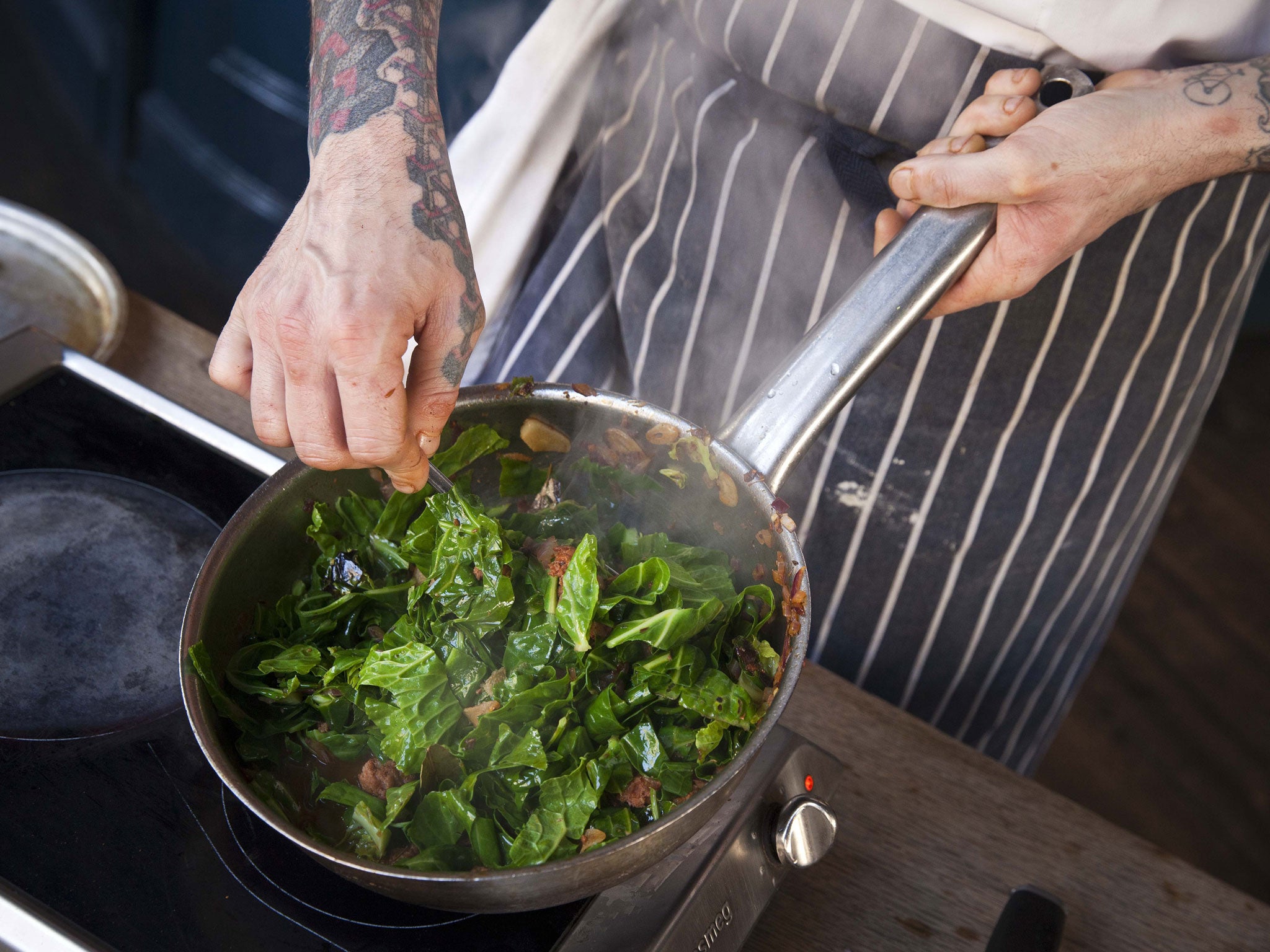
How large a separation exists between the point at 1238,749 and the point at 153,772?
10.0 feet

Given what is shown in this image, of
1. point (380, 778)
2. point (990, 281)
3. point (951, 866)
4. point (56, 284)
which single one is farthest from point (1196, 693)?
point (56, 284)

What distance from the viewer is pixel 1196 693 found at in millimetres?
2973

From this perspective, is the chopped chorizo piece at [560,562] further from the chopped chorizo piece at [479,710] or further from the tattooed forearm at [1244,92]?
the tattooed forearm at [1244,92]

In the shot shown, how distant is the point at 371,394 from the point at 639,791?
0.47 m

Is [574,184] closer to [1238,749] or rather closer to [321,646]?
[321,646]

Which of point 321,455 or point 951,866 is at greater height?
point 321,455

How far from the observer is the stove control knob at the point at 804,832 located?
94 cm

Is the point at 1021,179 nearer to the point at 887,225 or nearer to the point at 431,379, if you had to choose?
the point at 887,225

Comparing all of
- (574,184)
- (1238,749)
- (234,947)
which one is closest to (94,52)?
(574,184)

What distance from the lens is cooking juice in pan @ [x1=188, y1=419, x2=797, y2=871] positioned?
0.91 m

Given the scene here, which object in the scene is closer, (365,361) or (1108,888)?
(365,361)

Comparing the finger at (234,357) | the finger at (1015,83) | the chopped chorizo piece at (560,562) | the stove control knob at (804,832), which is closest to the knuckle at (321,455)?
the finger at (234,357)

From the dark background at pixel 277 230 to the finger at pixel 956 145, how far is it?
1.72 meters

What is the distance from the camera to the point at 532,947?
2.87ft
